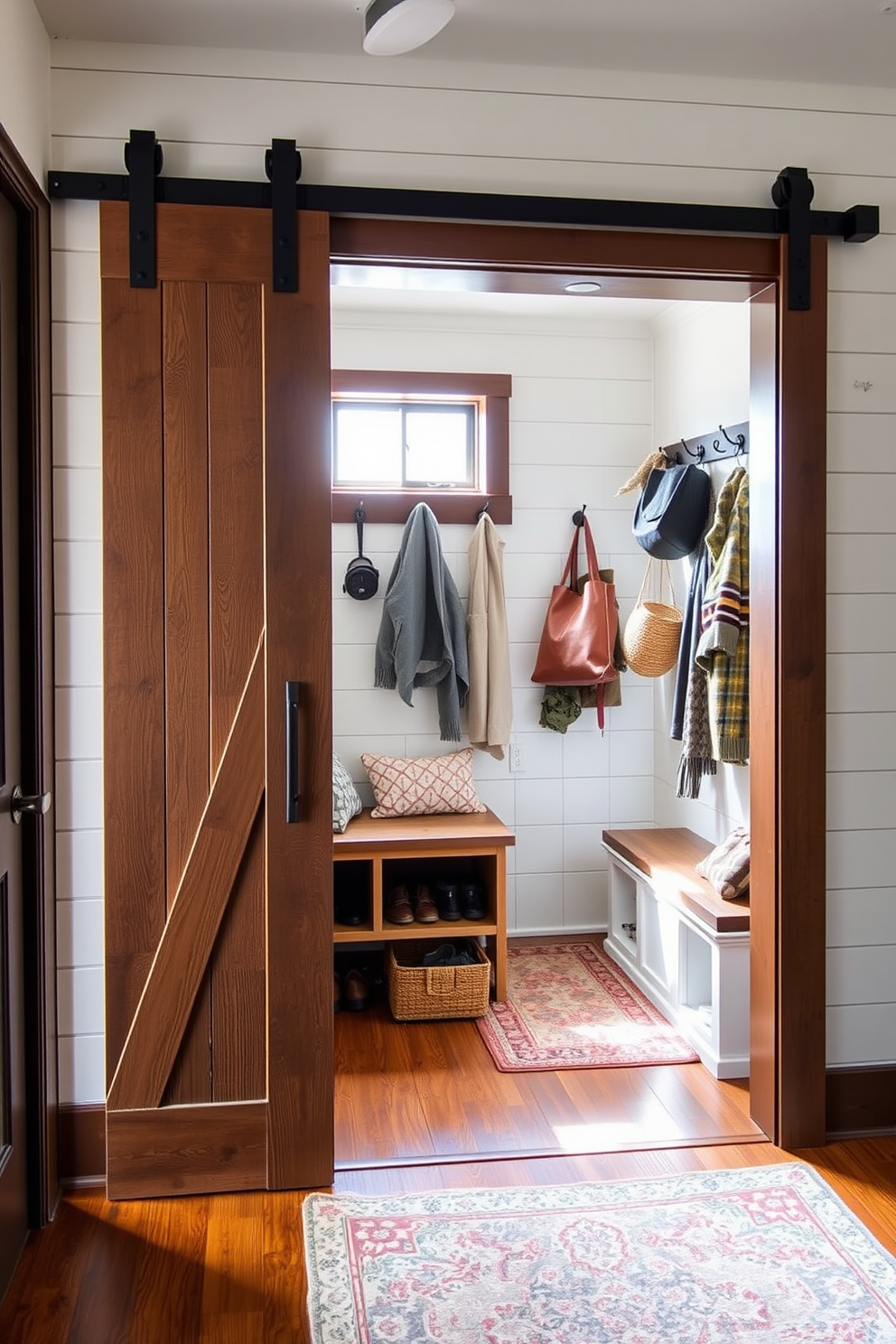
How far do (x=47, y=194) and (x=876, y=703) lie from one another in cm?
231

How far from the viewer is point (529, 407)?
14.5 ft

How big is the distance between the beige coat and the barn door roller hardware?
1.72 meters

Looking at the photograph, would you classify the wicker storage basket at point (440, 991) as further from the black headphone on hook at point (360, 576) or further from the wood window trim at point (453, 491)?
the wood window trim at point (453, 491)

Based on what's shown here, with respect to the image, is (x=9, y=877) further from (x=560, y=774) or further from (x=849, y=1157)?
(x=560, y=774)

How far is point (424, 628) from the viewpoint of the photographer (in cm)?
418

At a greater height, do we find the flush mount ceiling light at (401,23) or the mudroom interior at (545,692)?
the flush mount ceiling light at (401,23)

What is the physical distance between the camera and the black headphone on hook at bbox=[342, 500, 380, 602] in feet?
13.9

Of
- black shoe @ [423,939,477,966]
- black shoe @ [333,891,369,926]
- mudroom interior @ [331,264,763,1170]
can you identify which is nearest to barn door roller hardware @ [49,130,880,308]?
mudroom interior @ [331,264,763,1170]

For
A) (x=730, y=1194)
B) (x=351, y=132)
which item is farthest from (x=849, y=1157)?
(x=351, y=132)

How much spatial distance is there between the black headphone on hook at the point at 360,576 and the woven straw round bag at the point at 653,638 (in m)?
0.98

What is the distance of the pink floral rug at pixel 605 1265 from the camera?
2061 mm

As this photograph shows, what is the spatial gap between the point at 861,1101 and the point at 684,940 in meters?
0.78

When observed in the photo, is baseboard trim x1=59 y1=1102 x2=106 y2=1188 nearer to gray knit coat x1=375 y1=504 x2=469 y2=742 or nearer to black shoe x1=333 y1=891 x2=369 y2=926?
black shoe x1=333 y1=891 x2=369 y2=926

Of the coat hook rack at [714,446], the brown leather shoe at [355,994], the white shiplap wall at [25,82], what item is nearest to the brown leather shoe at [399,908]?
the brown leather shoe at [355,994]
